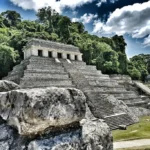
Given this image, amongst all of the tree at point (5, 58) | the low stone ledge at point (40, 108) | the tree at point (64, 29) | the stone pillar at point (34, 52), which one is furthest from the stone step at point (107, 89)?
the tree at point (64, 29)

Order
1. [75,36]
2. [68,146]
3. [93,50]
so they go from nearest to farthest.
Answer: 1. [68,146]
2. [93,50]
3. [75,36]

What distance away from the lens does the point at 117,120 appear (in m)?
21.6

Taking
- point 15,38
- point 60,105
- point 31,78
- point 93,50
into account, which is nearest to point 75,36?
point 93,50

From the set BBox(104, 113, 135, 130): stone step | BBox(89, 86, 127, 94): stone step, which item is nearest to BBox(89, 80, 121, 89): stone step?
BBox(89, 86, 127, 94): stone step

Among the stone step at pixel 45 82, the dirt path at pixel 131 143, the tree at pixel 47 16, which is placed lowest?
the dirt path at pixel 131 143

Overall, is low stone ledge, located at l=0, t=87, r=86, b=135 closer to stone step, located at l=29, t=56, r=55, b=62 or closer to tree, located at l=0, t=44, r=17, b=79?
stone step, located at l=29, t=56, r=55, b=62

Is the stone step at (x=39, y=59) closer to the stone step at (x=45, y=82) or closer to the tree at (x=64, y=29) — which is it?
the stone step at (x=45, y=82)

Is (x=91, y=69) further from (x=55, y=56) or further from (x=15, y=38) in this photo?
(x=15, y=38)

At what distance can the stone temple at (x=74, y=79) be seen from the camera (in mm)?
23000

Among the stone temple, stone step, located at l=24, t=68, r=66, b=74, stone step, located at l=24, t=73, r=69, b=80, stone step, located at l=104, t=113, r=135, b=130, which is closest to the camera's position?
stone step, located at l=104, t=113, r=135, b=130

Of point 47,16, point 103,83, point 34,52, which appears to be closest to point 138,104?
point 103,83

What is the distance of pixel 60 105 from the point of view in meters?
4.21

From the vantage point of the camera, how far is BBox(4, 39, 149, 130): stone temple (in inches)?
906

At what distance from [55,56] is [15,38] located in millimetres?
13332
